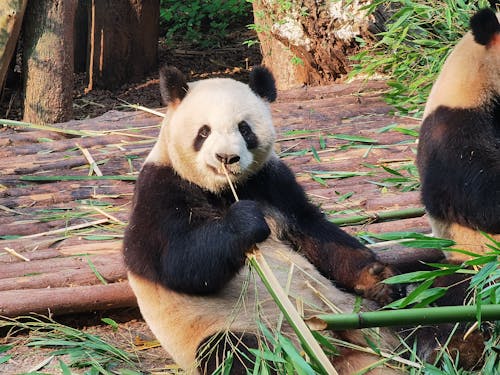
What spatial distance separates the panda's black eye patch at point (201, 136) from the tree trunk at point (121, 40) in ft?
22.9

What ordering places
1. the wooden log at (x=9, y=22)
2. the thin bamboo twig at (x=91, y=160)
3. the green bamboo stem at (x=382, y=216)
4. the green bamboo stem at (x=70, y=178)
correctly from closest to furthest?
the green bamboo stem at (x=382, y=216) → the green bamboo stem at (x=70, y=178) → the thin bamboo twig at (x=91, y=160) → the wooden log at (x=9, y=22)

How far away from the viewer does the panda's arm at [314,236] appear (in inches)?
Result: 153

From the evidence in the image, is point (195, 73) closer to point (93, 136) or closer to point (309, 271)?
point (93, 136)

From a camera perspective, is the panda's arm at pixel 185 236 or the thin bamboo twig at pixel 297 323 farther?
the panda's arm at pixel 185 236

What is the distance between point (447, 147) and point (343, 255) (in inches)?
32.7

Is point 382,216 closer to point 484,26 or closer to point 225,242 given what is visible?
point 484,26

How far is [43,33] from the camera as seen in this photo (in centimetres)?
844

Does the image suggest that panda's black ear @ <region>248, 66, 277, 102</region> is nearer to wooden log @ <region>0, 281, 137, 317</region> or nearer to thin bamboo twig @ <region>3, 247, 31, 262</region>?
wooden log @ <region>0, 281, 137, 317</region>

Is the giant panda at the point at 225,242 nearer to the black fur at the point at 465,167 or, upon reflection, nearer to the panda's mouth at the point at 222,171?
the panda's mouth at the point at 222,171

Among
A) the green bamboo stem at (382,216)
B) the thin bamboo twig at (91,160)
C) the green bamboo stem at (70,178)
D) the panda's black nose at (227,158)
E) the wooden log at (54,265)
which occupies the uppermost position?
the panda's black nose at (227,158)

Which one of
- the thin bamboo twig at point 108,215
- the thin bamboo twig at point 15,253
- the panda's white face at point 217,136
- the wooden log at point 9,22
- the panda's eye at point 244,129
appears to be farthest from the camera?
the wooden log at point 9,22

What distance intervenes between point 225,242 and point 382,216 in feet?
5.34

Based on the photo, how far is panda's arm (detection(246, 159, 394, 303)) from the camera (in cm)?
387

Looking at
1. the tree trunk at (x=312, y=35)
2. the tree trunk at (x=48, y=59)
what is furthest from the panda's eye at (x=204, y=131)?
the tree trunk at (x=48, y=59)
